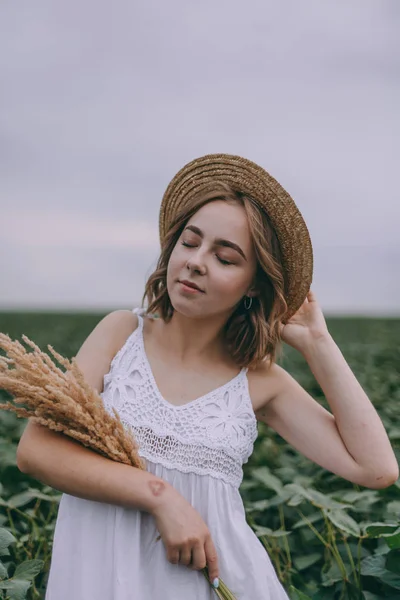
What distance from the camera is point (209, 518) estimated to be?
78.4 inches

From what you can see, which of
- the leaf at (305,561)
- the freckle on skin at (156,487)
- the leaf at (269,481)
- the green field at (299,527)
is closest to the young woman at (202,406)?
the freckle on skin at (156,487)

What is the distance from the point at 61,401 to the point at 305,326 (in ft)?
3.20

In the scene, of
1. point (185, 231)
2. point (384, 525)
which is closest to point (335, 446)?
point (384, 525)

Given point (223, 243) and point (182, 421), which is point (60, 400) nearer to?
point (182, 421)

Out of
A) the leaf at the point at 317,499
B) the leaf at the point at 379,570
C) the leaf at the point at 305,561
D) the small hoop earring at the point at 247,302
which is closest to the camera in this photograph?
the small hoop earring at the point at 247,302

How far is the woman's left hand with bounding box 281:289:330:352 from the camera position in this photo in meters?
2.37

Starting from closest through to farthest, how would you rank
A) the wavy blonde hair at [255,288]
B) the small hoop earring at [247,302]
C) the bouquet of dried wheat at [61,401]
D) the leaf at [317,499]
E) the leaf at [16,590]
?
the bouquet of dried wheat at [61,401]
the leaf at [16,590]
the wavy blonde hair at [255,288]
the small hoop earring at [247,302]
the leaf at [317,499]

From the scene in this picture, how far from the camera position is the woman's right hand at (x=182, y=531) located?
70.6 inches

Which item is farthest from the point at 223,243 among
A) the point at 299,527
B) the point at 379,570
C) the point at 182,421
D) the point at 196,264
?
the point at 299,527

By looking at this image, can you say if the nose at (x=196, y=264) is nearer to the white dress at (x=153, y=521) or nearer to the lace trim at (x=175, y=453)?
the white dress at (x=153, y=521)

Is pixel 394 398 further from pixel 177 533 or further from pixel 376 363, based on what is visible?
pixel 177 533

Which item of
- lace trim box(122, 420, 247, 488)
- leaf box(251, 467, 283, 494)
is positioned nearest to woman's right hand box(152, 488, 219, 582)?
lace trim box(122, 420, 247, 488)

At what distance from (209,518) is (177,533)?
0.22m

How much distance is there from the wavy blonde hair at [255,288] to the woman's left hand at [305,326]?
0.04 m
